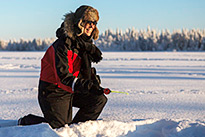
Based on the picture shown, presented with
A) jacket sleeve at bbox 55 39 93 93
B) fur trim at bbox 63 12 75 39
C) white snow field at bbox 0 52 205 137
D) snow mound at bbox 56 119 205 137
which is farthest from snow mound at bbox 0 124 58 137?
fur trim at bbox 63 12 75 39

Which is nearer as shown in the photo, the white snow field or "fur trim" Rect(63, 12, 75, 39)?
the white snow field

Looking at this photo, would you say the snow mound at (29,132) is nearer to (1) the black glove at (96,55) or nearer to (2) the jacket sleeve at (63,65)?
(2) the jacket sleeve at (63,65)

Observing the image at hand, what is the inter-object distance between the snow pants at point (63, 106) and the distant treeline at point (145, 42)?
26256mm

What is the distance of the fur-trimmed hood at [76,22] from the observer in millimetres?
2004

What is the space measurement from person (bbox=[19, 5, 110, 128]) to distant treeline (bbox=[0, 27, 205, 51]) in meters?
26.3

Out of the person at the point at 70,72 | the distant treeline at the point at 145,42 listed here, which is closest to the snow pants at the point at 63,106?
the person at the point at 70,72

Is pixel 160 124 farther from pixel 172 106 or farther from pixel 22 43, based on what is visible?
pixel 22 43

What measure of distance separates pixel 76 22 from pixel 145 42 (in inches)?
1102

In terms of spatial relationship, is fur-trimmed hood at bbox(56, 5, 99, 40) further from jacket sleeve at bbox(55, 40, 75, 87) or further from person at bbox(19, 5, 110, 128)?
jacket sleeve at bbox(55, 40, 75, 87)

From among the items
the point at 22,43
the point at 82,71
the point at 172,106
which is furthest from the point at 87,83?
the point at 22,43

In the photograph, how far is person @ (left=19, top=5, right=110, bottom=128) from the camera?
1.90 metres

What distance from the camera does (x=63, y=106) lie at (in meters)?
2.05

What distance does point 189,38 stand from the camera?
29281 mm

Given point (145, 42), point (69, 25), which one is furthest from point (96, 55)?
point (145, 42)
